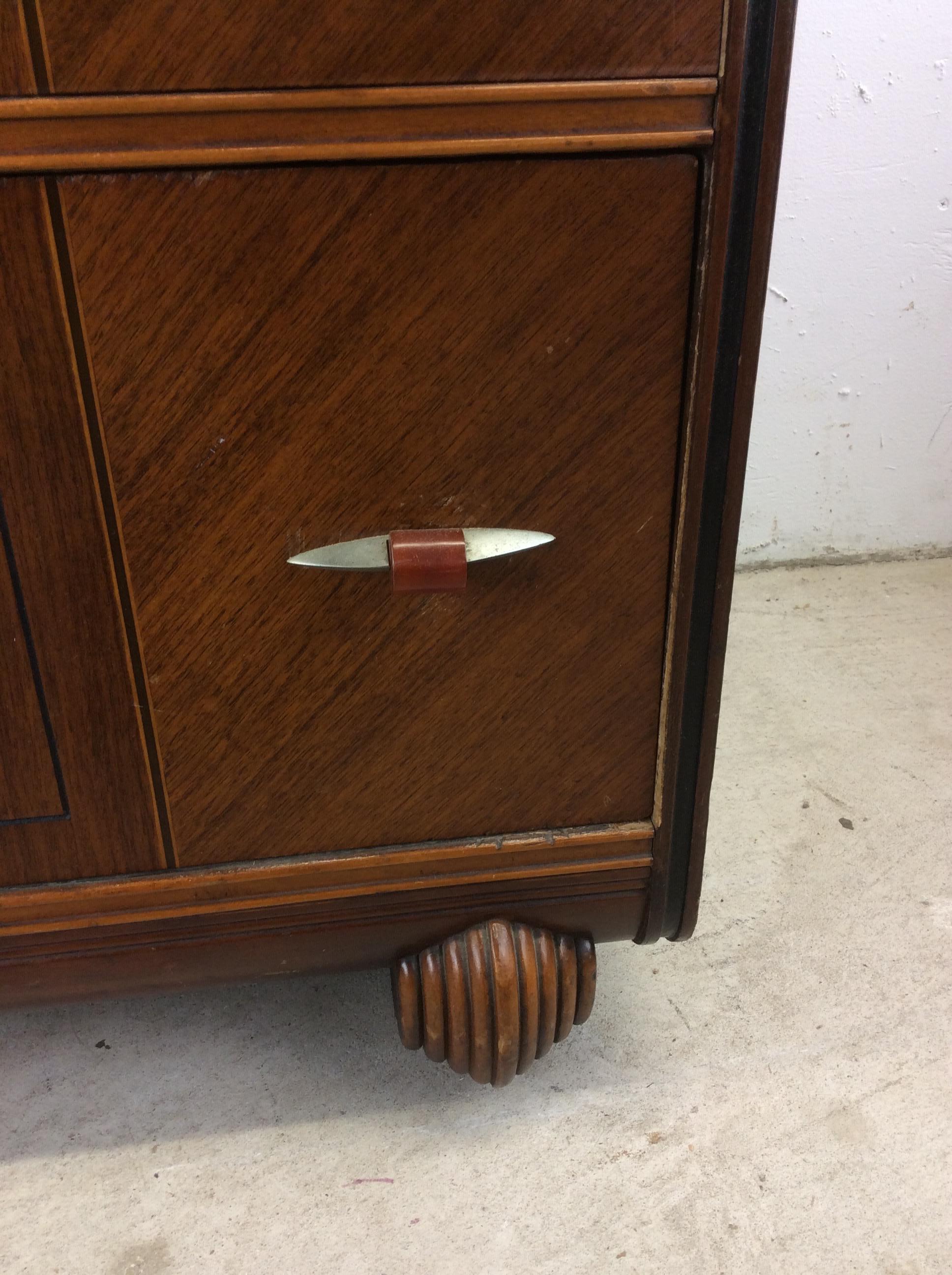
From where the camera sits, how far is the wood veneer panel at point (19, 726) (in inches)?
18.6

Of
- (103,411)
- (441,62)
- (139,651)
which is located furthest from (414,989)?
(441,62)

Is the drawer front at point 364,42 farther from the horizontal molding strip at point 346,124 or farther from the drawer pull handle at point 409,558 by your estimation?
the drawer pull handle at point 409,558

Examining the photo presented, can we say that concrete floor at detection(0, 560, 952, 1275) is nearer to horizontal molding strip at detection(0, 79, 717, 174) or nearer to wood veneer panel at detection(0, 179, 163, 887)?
wood veneer panel at detection(0, 179, 163, 887)

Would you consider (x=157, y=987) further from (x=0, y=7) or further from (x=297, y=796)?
(x=0, y=7)

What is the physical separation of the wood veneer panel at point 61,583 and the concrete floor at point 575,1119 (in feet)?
0.63

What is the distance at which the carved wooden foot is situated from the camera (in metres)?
0.57

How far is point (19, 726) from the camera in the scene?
→ 0.50 m

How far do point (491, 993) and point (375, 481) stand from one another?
29 centimetres

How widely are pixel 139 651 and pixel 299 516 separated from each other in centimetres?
10

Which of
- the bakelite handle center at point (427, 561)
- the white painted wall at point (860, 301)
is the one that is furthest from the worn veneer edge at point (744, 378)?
the white painted wall at point (860, 301)

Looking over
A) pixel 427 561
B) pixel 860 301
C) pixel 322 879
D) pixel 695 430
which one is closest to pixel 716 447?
pixel 695 430

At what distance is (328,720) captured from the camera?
1.69ft

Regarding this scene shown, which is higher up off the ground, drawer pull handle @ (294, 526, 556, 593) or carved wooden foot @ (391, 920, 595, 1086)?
drawer pull handle @ (294, 526, 556, 593)

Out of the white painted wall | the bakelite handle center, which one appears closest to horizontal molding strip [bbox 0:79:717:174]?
the bakelite handle center
